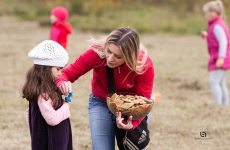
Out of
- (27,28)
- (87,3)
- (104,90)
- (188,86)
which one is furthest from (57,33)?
(87,3)

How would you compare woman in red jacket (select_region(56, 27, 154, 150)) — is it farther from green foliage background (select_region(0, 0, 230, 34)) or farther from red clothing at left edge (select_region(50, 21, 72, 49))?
green foliage background (select_region(0, 0, 230, 34))

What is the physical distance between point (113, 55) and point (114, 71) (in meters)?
0.24

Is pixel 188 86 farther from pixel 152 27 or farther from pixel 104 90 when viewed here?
pixel 152 27

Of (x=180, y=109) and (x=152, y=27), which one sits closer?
(x=180, y=109)

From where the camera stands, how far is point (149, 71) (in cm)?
410

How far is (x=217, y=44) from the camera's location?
8.12m

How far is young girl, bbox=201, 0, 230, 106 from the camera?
26.2 ft

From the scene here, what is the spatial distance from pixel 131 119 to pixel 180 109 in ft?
13.0

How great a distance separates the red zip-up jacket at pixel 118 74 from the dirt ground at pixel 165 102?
171 centimetres

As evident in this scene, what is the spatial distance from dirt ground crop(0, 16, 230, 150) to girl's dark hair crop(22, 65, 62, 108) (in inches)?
71.3

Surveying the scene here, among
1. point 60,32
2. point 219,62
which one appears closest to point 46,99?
point 219,62

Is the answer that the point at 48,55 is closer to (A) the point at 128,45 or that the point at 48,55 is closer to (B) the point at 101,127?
(A) the point at 128,45

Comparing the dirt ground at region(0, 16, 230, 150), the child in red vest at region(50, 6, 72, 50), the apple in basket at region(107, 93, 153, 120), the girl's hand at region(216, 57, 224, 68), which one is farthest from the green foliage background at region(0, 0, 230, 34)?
the apple in basket at region(107, 93, 153, 120)

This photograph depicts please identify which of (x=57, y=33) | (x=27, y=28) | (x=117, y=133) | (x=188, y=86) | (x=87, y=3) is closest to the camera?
(x=117, y=133)
